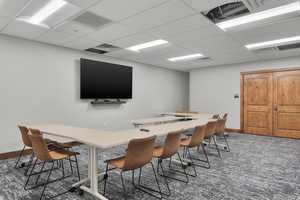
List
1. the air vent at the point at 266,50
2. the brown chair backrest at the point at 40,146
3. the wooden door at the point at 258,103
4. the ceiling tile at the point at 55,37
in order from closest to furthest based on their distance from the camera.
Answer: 1. the brown chair backrest at the point at 40,146
2. the ceiling tile at the point at 55,37
3. the air vent at the point at 266,50
4. the wooden door at the point at 258,103

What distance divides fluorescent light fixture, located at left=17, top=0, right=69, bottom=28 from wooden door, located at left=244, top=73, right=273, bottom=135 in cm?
655

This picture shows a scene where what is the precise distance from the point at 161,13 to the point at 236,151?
3686mm

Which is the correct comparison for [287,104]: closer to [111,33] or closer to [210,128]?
[210,128]

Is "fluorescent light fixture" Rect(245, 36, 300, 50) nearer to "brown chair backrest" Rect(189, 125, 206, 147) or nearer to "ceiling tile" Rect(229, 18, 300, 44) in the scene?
"ceiling tile" Rect(229, 18, 300, 44)

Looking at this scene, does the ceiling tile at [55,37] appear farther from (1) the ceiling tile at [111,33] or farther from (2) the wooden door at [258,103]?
(2) the wooden door at [258,103]

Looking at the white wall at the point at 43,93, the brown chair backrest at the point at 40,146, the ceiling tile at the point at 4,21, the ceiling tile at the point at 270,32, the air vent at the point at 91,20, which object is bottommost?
the brown chair backrest at the point at 40,146

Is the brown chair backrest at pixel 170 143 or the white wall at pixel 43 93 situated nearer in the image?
the brown chair backrest at pixel 170 143

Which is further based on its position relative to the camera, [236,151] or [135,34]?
[236,151]

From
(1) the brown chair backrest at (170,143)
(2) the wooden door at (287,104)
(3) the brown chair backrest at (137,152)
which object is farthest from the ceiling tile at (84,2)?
(2) the wooden door at (287,104)

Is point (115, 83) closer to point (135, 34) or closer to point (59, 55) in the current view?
point (59, 55)

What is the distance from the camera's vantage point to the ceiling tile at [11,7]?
8.67 ft

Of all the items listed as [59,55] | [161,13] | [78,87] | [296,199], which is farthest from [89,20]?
[296,199]

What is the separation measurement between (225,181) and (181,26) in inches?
110

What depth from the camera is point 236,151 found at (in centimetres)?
455
